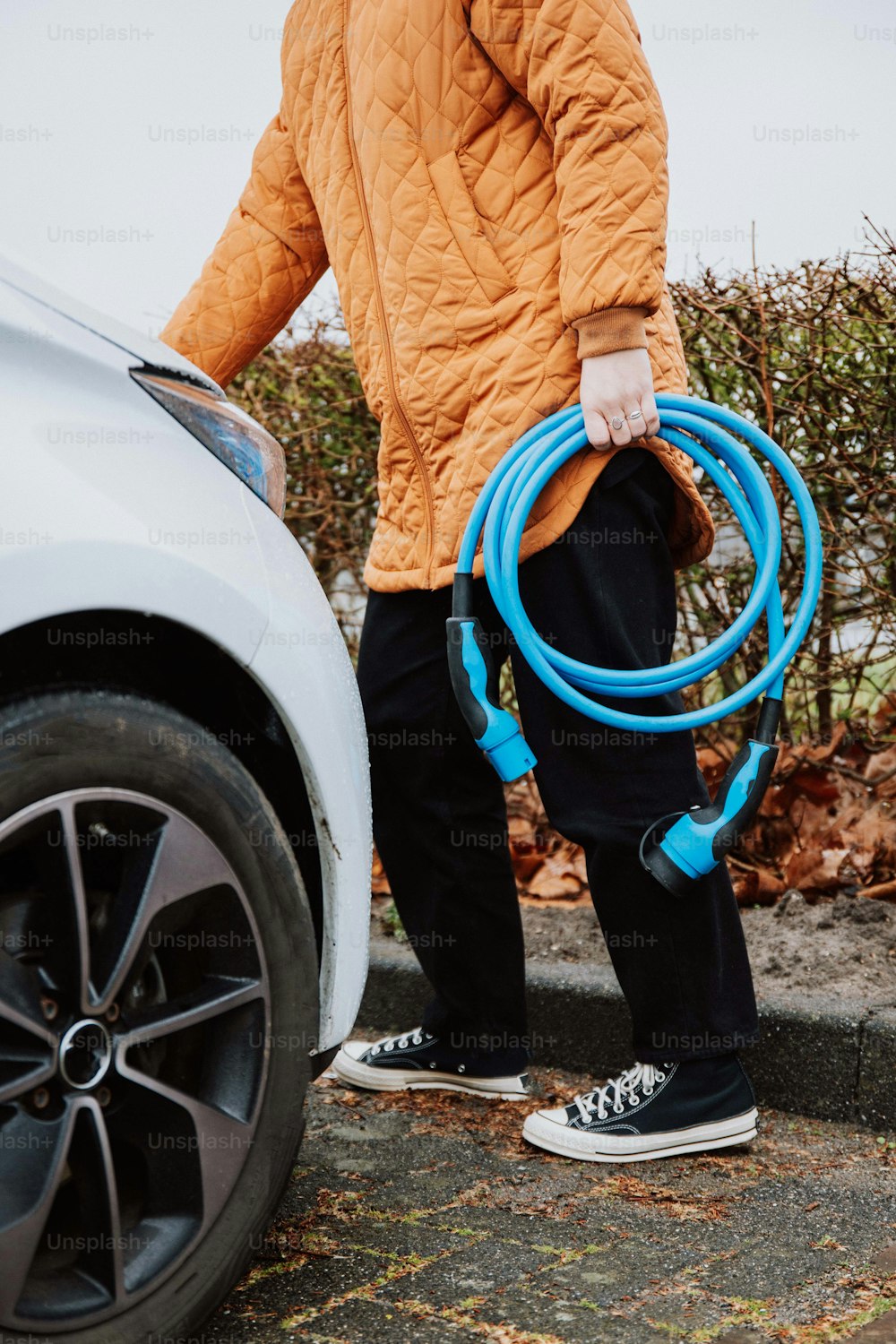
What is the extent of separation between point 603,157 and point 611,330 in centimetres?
28

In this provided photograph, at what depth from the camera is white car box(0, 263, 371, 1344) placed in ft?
4.93

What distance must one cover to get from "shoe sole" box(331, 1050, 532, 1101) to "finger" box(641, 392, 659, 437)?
1399mm

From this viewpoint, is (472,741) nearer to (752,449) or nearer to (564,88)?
(564,88)

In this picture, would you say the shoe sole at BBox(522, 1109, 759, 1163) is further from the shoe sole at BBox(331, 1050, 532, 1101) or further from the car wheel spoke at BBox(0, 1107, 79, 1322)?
the car wheel spoke at BBox(0, 1107, 79, 1322)

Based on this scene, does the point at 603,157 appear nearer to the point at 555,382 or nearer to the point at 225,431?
the point at 555,382

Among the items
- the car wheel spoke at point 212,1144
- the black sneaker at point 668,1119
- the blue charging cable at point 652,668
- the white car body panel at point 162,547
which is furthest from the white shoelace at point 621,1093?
the car wheel spoke at point 212,1144

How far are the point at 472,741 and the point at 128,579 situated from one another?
1177 mm

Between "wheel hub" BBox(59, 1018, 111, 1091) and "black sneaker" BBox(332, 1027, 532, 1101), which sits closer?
"wheel hub" BBox(59, 1018, 111, 1091)

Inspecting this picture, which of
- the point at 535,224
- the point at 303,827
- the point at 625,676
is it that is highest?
the point at 535,224

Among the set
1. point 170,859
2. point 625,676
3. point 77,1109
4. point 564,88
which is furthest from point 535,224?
point 77,1109

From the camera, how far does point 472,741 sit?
2629 mm

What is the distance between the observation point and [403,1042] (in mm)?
2883

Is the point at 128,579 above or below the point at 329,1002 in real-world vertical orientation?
above

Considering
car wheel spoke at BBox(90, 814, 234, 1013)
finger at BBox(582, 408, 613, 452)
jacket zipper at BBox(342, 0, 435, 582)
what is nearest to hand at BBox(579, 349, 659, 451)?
finger at BBox(582, 408, 613, 452)
